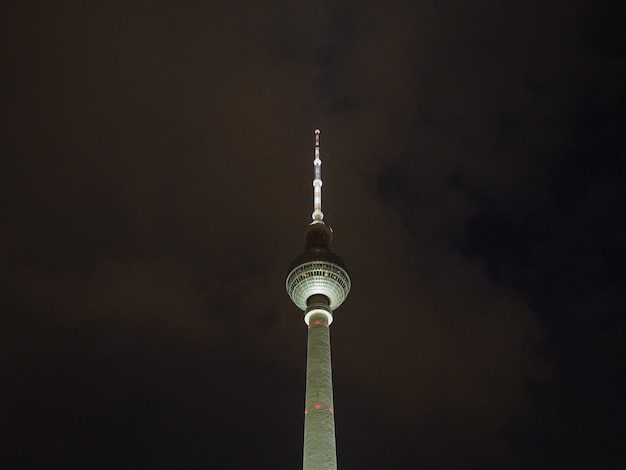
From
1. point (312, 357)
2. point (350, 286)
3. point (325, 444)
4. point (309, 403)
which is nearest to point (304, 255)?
point (350, 286)

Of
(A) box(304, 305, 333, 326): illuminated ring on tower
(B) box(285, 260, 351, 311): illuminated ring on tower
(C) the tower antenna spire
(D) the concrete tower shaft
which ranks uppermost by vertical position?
(C) the tower antenna spire

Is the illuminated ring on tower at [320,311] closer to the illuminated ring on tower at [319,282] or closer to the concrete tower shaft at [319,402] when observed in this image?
the concrete tower shaft at [319,402]

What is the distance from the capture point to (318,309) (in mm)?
94312

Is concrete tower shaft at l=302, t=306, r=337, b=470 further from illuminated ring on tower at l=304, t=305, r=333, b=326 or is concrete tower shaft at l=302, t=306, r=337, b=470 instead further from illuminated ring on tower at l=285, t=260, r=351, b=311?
illuminated ring on tower at l=285, t=260, r=351, b=311

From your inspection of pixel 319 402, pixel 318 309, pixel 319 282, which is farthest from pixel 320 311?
pixel 319 402

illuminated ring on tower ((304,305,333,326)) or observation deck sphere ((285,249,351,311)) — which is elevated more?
observation deck sphere ((285,249,351,311))

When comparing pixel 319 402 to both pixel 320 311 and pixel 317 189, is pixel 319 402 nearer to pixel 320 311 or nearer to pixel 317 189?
pixel 320 311

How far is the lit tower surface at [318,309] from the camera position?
80.2 m

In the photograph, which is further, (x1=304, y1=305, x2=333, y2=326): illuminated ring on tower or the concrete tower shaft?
(x1=304, y1=305, x2=333, y2=326): illuminated ring on tower

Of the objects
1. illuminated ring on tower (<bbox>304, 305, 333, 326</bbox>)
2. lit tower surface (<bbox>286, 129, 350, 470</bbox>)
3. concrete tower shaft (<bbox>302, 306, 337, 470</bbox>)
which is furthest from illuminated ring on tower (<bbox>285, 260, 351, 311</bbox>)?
concrete tower shaft (<bbox>302, 306, 337, 470</bbox>)

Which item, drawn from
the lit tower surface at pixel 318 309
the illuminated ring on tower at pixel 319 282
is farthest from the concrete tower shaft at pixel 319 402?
the illuminated ring on tower at pixel 319 282

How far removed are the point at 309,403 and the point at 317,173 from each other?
3997cm

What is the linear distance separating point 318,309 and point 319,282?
400cm

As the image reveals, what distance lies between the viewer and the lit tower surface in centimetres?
8019
